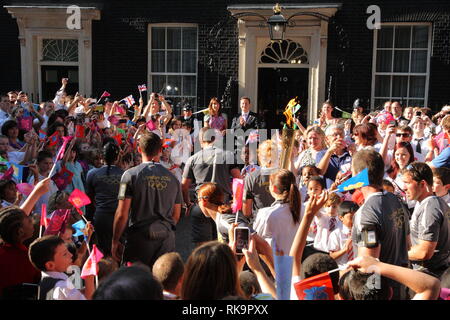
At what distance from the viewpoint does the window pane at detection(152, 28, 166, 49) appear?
45.3 feet

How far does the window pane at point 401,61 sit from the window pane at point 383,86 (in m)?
0.34

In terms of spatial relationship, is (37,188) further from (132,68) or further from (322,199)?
(132,68)

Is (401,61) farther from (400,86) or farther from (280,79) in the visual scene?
(280,79)

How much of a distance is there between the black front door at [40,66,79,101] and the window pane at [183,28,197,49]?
3.08 metres

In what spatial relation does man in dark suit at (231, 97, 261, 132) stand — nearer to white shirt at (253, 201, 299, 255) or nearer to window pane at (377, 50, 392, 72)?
window pane at (377, 50, 392, 72)

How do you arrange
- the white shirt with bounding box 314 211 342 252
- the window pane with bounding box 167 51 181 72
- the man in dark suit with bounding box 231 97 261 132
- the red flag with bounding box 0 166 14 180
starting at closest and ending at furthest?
the white shirt with bounding box 314 211 342 252
the red flag with bounding box 0 166 14 180
the man in dark suit with bounding box 231 97 261 132
the window pane with bounding box 167 51 181 72

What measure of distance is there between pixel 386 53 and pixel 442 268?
1008cm

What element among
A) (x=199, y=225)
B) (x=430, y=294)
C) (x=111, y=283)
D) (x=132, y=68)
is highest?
(x=132, y=68)

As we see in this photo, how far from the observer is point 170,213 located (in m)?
4.56

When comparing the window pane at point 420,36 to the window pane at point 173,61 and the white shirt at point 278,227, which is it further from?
the white shirt at point 278,227

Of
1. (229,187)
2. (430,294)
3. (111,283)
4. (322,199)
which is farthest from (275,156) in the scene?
(111,283)

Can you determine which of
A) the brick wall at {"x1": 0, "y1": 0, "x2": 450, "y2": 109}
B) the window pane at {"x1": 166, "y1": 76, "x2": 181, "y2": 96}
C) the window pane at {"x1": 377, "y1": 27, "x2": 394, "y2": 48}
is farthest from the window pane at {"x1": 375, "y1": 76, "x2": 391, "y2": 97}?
the window pane at {"x1": 166, "y1": 76, "x2": 181, "y2": 96}

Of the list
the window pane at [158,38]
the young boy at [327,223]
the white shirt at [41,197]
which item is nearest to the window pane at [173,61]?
the window pane at [158,38]

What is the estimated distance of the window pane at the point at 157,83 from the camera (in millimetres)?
14062
